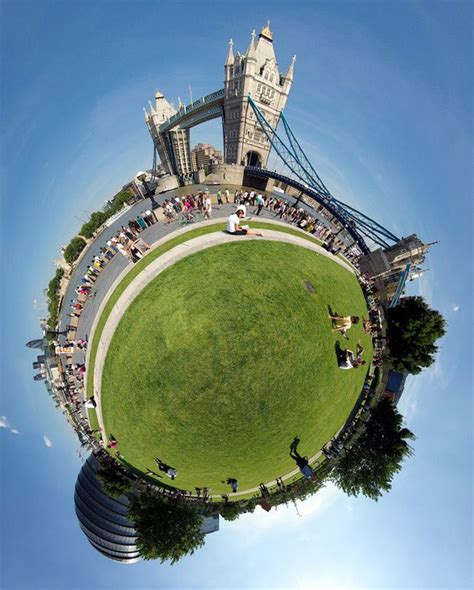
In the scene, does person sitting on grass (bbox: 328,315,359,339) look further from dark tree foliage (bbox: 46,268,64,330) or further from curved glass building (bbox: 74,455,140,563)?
dark tree foliage (bbox: 46,268,64,330)

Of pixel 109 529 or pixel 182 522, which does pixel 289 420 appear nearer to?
pixel 182 522

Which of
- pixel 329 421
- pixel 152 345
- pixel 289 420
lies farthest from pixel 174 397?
pixel 329 421

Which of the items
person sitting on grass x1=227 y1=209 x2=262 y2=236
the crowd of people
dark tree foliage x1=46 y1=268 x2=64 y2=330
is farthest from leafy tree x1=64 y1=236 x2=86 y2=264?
person sitting on grass x1=227 y1=209 x2=262 y2=236

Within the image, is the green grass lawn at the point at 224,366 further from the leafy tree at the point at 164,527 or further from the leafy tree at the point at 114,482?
the leafy tree at the point at 164,527

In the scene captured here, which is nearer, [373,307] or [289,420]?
[289,420]

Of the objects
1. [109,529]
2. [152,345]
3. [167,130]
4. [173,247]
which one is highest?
[167,130]

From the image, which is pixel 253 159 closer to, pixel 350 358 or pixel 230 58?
pixel 230 58
